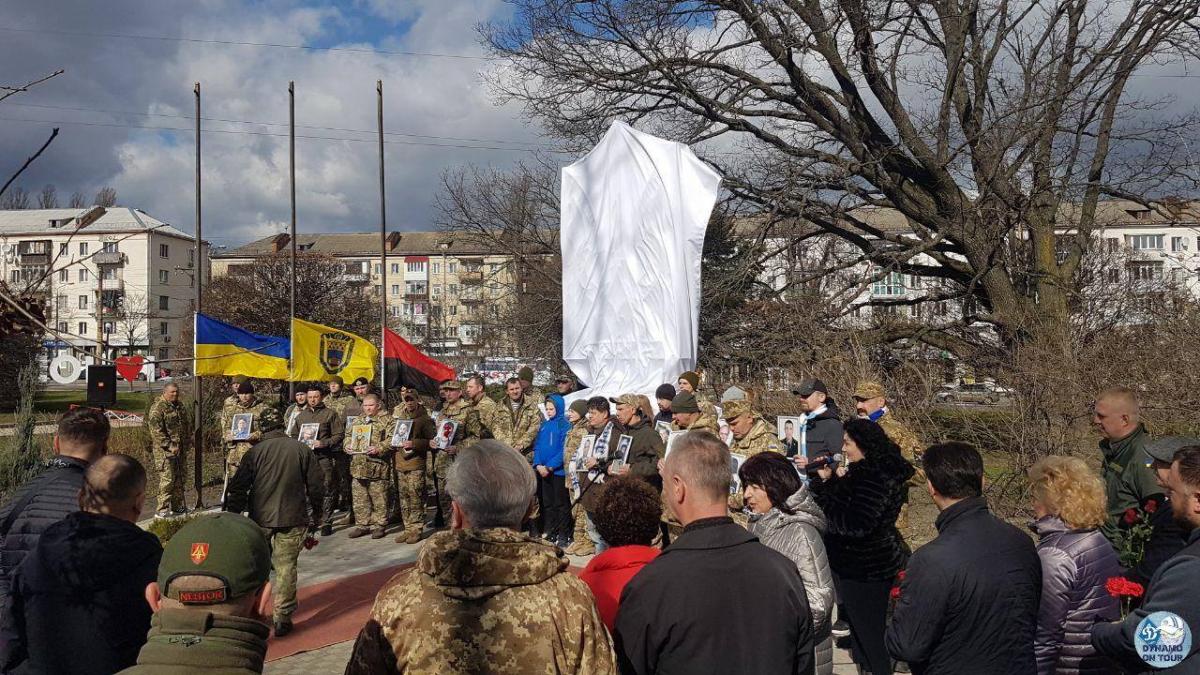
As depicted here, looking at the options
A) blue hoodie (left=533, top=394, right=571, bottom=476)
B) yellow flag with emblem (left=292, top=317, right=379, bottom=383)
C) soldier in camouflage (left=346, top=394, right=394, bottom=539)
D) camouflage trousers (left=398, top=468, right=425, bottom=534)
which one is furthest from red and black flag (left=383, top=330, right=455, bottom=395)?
blue hoodie (left=533, top=394, right=571, bottom=476)

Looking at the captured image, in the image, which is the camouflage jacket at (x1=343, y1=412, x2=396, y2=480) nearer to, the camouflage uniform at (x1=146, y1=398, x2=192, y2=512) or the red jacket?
the camouflage uniform at (x1=146, y1=398, x2=192, y2=512)

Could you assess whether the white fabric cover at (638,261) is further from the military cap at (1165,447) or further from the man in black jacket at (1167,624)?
the man in black jacket at (1167,624)

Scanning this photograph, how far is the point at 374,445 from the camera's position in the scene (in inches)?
470

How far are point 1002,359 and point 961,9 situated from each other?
26.3ft

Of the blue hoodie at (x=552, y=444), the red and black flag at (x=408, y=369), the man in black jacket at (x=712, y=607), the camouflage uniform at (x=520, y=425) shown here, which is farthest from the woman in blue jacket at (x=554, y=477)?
the man in black jacket at (x=712, y=607)

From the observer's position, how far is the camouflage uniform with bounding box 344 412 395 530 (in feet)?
39.3

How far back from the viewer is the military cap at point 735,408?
7629 mm

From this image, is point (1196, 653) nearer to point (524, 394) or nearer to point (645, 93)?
point (524, 394)

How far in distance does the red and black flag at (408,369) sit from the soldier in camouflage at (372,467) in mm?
3345

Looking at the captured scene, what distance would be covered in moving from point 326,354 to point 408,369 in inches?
58.4

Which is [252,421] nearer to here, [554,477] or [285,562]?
[554,477]

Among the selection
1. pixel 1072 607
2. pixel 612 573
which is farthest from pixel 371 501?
pixel 1072 607

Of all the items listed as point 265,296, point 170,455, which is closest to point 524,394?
point 170,455

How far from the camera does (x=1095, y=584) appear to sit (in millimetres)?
4105
